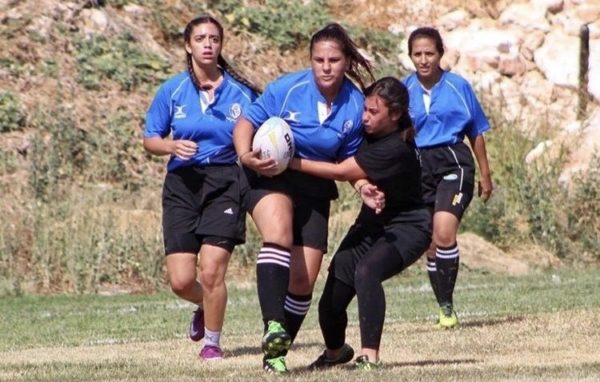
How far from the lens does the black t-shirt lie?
807 cm

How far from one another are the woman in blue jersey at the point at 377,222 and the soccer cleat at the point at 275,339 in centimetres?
43

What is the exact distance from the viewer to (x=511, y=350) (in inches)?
363

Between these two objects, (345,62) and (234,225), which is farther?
(234,225)

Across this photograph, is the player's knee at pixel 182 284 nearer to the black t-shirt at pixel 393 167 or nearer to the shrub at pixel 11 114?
the black t-shirt at pixel 393 167

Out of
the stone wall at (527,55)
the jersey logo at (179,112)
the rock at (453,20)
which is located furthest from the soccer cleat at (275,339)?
the rock at (453,20)

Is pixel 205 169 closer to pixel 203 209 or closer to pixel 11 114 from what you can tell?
pixel 203 209

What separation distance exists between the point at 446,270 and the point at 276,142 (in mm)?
3270

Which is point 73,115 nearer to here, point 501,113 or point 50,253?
point 50,253

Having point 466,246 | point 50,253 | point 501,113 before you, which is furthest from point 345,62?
point 501,113

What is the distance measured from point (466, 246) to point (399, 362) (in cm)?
890

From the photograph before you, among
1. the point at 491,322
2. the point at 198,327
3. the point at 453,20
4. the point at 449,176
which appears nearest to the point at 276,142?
the point at 198,327

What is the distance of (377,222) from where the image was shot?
829 cm

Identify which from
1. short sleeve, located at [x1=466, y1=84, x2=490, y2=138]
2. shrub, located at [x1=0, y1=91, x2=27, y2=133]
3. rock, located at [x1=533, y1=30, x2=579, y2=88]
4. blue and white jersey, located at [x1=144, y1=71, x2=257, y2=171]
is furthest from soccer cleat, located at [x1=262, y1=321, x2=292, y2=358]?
rock, located at [x1=533, y1=30, x2=579, y2=88]

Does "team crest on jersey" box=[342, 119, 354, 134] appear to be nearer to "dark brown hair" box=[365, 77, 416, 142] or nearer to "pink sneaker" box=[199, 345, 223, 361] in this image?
"dark brown hair" box=[365, 77, 416, 142]
